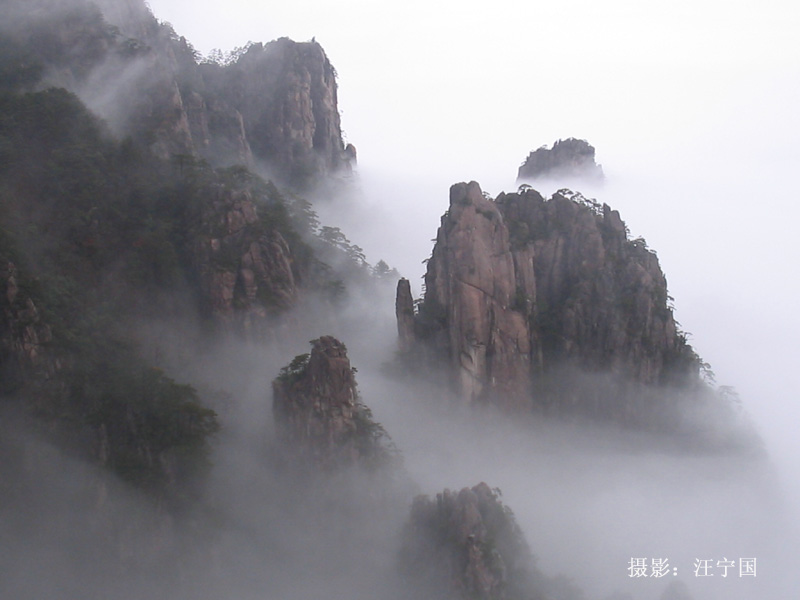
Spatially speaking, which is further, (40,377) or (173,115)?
(173,115)

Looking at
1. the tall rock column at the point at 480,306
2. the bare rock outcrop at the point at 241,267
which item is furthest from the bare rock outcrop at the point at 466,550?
the bare rock outcrop at the point at 241,267

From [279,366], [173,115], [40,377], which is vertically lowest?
[40,377]

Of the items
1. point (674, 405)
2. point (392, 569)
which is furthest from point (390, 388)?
point (674, 405)

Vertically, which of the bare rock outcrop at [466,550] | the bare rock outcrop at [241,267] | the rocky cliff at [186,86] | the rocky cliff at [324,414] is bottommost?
the bare rock outcrop at [466,550]

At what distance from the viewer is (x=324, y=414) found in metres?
46.8

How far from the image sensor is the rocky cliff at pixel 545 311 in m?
55.2

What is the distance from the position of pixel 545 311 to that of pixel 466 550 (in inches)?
794

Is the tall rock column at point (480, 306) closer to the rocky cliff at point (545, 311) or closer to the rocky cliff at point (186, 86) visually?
the rocky cliff at point (545, 311)

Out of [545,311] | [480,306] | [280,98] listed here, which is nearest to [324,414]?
[480,306]

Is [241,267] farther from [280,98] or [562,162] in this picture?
[562,162]

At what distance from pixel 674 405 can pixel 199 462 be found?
3009cm

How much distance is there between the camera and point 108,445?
4444cm

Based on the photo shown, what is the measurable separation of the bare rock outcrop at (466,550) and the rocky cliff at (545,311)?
1087cm

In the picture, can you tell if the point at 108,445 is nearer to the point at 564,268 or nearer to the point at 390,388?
the point at 390,388
